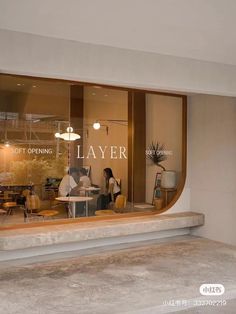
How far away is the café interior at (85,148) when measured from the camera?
644cm

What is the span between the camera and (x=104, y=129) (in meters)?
7.39

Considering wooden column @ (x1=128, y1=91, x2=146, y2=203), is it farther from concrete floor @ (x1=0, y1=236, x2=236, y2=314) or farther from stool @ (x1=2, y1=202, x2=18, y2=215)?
stool @ (x1=2, y1=202, x2=18, y2=215)

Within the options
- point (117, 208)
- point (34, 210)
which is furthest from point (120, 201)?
point (34, 210)

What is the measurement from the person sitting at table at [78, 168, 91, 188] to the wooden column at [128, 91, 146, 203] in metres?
0.98

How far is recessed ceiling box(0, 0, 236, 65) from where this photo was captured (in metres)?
3.73

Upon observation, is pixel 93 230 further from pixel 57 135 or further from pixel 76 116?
pixel 76 116

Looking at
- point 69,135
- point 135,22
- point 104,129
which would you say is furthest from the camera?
point 104,129

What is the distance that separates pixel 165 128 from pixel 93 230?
9.81 feet

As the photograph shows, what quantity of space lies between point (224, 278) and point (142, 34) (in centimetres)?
343

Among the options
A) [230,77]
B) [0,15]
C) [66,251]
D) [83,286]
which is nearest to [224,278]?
[83,286]

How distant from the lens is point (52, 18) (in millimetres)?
4105

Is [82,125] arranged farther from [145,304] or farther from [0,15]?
[145,304]

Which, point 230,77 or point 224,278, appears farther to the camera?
point 230,77

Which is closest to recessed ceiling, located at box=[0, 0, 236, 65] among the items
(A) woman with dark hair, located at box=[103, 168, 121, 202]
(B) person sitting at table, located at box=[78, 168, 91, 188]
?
(B) person sitting at table, located at box=[78, 168, 91, 188]
